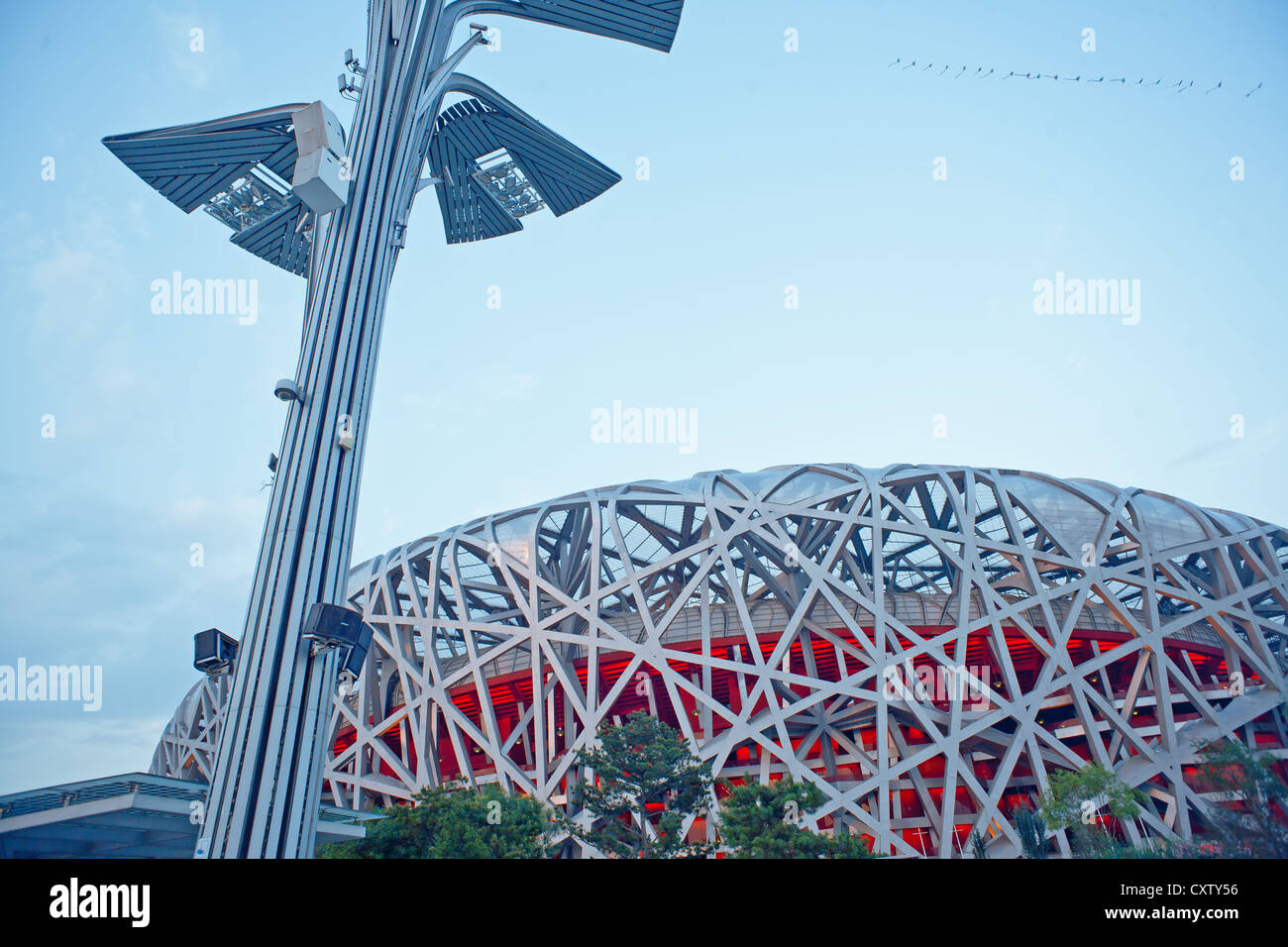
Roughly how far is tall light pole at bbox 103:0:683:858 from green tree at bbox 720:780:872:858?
11.3 meters

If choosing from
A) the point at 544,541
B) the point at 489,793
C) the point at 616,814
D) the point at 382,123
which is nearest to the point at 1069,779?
the point at 616,814

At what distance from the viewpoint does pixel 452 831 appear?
773 inches

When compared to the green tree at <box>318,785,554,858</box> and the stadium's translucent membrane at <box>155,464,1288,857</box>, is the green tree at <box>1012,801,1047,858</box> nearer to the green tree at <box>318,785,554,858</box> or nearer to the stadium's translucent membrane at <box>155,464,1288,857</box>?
the stadium's translucent membrane at <box>155,464,1288,857</box>

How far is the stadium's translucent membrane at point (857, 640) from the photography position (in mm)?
29062

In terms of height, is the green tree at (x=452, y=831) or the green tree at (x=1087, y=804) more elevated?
the green tree at (x=452, y=831)

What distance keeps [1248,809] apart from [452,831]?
66.6 feet

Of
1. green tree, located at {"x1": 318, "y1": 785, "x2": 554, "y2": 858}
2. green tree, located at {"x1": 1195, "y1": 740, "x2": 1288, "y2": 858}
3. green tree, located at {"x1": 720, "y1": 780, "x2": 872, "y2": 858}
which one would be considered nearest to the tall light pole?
green tree, located at {"x1": 318, "y1": 785, "x2": 554, "y2": 858}

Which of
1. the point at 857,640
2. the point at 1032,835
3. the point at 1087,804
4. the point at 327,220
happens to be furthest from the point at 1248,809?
the point at 327,220

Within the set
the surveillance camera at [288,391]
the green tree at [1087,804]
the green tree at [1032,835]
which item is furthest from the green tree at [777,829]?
the surveillance camera at [288,391]

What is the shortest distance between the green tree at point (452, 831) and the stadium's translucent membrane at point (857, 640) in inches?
313

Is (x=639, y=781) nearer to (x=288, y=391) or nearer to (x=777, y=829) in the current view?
Answer: (x=777, y=829)

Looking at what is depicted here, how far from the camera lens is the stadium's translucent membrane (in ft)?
95.3

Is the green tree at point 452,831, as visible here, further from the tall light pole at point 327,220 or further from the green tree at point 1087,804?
the green tree at point 1087,804
